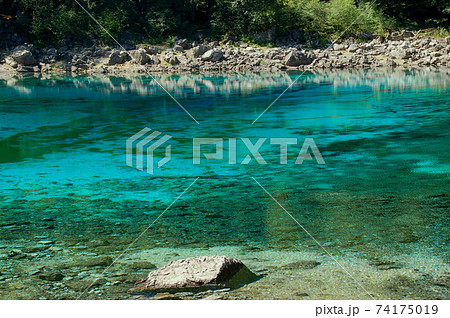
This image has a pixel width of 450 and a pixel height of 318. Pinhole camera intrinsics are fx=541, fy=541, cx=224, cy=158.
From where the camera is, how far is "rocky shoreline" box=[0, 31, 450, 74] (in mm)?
31016

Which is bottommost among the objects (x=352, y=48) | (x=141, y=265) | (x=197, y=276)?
(x=141, y=265)

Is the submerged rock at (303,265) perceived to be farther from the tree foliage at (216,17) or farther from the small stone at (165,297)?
the tree foliage at (216,17)

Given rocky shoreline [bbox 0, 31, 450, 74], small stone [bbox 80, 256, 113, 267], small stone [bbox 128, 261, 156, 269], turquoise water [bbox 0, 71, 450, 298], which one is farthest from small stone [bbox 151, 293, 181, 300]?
rocky shoreline [bbox 0, 31, 450, 74]

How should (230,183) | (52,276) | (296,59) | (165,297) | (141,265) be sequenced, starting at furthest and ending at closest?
(296,59) → (230,183) → (141,265) → (52,276) → (165,297)

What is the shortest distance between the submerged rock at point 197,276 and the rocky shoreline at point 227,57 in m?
26.9

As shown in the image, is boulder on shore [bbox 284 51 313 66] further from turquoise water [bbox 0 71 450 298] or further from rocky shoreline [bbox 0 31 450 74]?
turquoise water [bbox 0 71 450 298]

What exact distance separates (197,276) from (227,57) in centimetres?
3042

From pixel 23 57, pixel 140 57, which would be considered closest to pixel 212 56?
pixel 140 57

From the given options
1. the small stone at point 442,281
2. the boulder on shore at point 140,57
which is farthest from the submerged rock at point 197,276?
the boulder on shore at point 140,57

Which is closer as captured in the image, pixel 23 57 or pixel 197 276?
pixel 197 276

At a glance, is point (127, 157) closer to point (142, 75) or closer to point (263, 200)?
point (263, 200)

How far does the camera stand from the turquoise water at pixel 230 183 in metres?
5.90

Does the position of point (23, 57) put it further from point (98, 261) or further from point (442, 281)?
point (442, 281)

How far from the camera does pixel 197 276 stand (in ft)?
15.0
